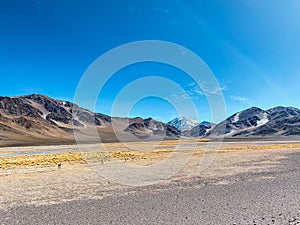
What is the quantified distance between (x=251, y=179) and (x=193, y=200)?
7376 mm

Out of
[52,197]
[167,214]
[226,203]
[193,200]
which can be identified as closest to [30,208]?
[52,197]

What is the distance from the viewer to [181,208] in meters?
12.8

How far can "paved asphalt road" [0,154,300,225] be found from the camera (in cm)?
1122

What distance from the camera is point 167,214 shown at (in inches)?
471

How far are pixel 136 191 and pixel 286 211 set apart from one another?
7.98 meters

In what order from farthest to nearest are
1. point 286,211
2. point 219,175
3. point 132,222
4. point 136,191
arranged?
point 219,175, point 136,191, point 286,211, point 132,222

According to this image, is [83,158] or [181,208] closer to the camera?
[181,208]

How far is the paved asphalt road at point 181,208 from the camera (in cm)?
1122

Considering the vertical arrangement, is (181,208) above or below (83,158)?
below

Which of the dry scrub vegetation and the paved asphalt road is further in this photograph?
the dry scrub vegetation

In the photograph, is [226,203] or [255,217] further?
[226,203]

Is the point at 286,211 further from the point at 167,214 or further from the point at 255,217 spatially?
the point at 167,214

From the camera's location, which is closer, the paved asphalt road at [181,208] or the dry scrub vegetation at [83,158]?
the paved asphalt road at [181,208]

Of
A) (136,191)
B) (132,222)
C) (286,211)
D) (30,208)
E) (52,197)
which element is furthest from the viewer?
(136,191)
